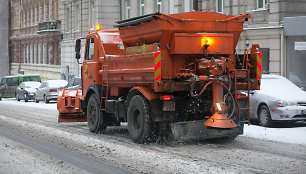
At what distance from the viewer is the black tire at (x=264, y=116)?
16.1 m

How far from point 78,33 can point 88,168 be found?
35595 millimetres

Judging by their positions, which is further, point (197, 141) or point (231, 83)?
point (197, 141)

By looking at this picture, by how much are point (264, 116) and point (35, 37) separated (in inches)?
1776

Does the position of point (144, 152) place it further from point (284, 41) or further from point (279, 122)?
point (284, 41)

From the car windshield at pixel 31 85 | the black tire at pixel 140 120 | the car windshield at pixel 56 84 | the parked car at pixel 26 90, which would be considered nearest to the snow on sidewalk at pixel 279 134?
the black tire at pixel 140 120

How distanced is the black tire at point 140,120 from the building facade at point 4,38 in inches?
2189

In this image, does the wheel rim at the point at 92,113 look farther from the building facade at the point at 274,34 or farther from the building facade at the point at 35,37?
the building facade at the point at 35,37

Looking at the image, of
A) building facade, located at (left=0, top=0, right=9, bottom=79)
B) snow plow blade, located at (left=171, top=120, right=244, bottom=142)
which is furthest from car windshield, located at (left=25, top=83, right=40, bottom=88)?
building facade, located at (left=0, top=0, right=9, bottom=79)

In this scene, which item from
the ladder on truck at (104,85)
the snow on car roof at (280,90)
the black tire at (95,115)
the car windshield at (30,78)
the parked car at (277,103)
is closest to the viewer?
the ladder on truck at (104,85)

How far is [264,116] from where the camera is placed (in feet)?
53.4

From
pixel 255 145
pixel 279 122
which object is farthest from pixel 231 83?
pixel 279 122

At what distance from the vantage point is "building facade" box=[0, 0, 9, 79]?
6631cm

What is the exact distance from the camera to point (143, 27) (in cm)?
1230

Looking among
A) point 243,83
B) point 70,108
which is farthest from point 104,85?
point 243,83
